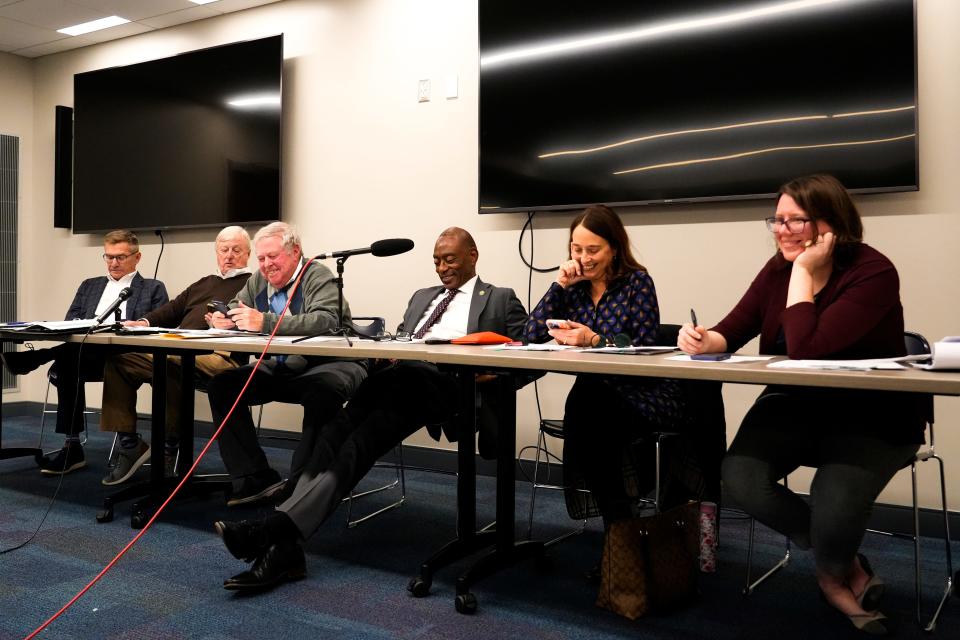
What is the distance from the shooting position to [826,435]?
179cm

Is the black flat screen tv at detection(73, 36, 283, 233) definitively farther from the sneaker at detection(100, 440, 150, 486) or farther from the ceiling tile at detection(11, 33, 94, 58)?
the sneaker at detection(100, 440, 150, 486)

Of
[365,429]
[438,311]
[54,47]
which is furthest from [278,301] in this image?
[54,47]

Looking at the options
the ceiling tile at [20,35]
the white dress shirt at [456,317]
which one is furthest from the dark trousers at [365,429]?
the ceiling tile at [20,35]

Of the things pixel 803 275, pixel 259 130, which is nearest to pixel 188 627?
pixel 803 275

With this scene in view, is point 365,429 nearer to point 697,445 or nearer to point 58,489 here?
point 697,445

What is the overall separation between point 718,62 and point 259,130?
104 inches

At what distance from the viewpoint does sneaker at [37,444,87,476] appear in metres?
3.61

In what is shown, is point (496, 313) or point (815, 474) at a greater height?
point (496, 313)

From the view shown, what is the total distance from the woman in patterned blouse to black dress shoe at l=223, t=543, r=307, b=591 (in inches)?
32.1

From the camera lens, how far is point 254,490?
10.2 feet

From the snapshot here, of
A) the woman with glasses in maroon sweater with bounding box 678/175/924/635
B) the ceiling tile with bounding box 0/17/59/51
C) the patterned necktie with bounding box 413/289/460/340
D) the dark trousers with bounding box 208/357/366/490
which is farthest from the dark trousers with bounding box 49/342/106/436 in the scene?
the woman with glasses in maroon sweater with bounding box 678/175/924/635

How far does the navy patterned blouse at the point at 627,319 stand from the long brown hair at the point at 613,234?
38 mm

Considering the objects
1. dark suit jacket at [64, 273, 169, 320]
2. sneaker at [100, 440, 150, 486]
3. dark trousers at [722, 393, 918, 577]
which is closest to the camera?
dark trousers at [722, 393, 918, 577]

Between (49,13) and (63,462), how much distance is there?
2929 millimetres
